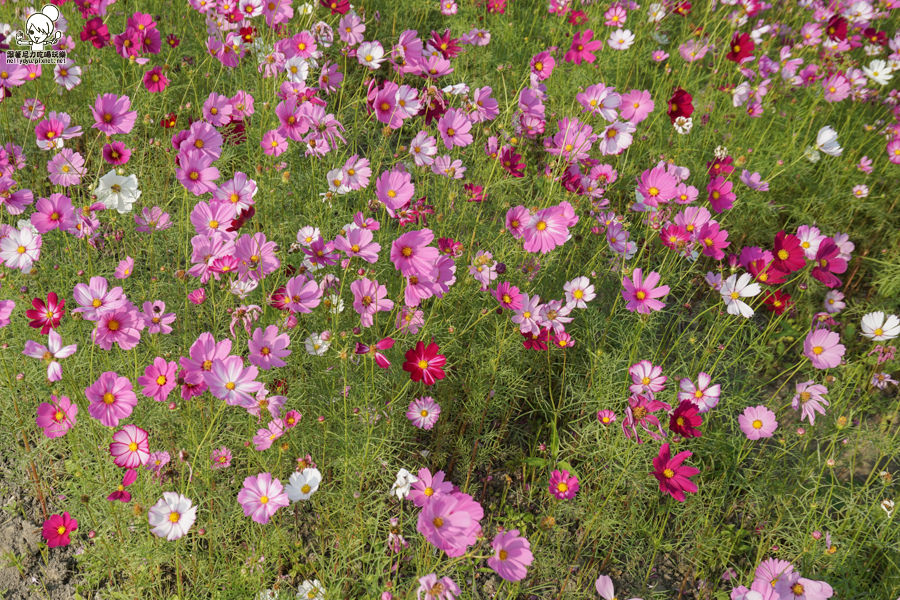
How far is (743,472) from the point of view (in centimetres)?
187

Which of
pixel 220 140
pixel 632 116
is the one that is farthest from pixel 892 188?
pixel 220 140

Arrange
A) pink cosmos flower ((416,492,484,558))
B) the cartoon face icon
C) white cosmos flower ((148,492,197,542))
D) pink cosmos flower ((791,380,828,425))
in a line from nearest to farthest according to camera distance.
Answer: pink cosmos flower ((416,492,484,558)) → white cosmos flower ((148,492,197,542)) → pink cosmos flower ((791,380,828,425)) → the cartoon face icon

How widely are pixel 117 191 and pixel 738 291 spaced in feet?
5.53

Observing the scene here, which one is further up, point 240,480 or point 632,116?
point 632,116

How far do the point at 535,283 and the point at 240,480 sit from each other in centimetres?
Result: 106

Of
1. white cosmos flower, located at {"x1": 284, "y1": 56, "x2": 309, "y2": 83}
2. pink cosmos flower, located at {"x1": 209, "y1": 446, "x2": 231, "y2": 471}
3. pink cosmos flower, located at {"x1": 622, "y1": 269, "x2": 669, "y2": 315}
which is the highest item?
white cosmos flower, located at {"x1": 284, "y1": 56, "x2": 309, "y2": 83}

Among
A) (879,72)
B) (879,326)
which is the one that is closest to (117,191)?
(879,326)

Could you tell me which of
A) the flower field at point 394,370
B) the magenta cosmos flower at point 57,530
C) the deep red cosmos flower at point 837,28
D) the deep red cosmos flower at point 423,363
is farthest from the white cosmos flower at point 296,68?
the deep red cosmos flower at point 837,28

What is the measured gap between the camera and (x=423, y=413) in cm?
165

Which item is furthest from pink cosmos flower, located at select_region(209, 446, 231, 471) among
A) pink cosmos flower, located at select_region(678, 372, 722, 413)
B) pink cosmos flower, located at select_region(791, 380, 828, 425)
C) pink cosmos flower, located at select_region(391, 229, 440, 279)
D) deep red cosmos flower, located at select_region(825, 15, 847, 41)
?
deep red cosmos flower, located at select_region(825, 15, 847, 41)

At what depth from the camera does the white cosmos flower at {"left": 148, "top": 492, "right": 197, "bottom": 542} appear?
1178mm

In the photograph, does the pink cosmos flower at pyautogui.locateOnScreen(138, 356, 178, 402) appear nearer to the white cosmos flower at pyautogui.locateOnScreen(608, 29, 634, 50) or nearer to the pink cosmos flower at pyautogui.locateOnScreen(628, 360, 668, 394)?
the pink cosmos flower at pyautogui.locateOnScreen(628, 360, 668, 394)

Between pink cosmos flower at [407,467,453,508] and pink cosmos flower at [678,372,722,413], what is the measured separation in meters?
0.69

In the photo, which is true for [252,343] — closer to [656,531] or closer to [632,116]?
[656,531]
